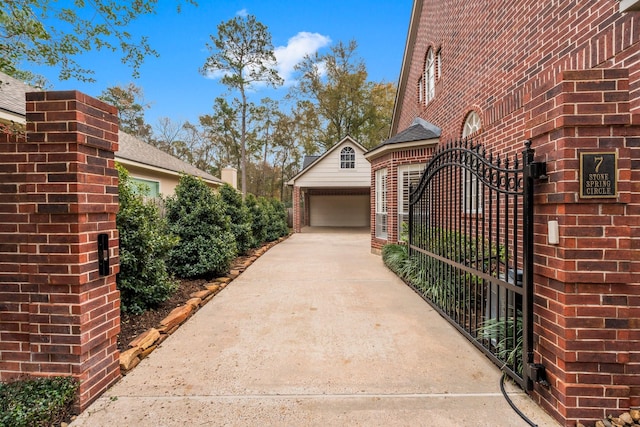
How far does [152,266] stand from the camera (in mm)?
4031

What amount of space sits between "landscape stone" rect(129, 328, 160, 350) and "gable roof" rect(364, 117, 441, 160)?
7138 millimetres

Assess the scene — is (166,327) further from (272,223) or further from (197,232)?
(272,223)

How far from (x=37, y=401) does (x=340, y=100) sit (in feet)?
88.1

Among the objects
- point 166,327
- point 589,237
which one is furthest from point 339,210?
point 589,237

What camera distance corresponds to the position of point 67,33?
9.57 feet

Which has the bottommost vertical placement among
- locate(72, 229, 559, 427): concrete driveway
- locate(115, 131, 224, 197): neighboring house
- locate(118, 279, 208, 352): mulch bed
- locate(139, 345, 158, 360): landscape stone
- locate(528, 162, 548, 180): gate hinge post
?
locate(72, 229, 559, 427): concrete driveway

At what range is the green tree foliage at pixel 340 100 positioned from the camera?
2600 cm

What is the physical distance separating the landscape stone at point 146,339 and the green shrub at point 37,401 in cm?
80

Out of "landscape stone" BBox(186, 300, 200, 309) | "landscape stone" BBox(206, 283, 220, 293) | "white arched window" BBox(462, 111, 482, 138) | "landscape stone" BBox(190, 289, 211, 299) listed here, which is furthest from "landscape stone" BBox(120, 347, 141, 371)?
"white arched window" BBox(462, 111, 482, 138)

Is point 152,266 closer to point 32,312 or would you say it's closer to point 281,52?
point 32,312

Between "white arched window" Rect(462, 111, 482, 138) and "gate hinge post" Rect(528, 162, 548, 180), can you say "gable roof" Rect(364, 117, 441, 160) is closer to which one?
"white arched window" Rect(462, 111, 482, 138)

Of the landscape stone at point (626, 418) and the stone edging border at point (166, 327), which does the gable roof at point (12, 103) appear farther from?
the landscape stone at point (626, 418)

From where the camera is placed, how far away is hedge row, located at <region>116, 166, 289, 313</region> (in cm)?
382

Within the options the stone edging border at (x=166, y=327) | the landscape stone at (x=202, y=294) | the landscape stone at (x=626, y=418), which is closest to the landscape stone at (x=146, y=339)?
the stone edging border at (x=166, y=327)
